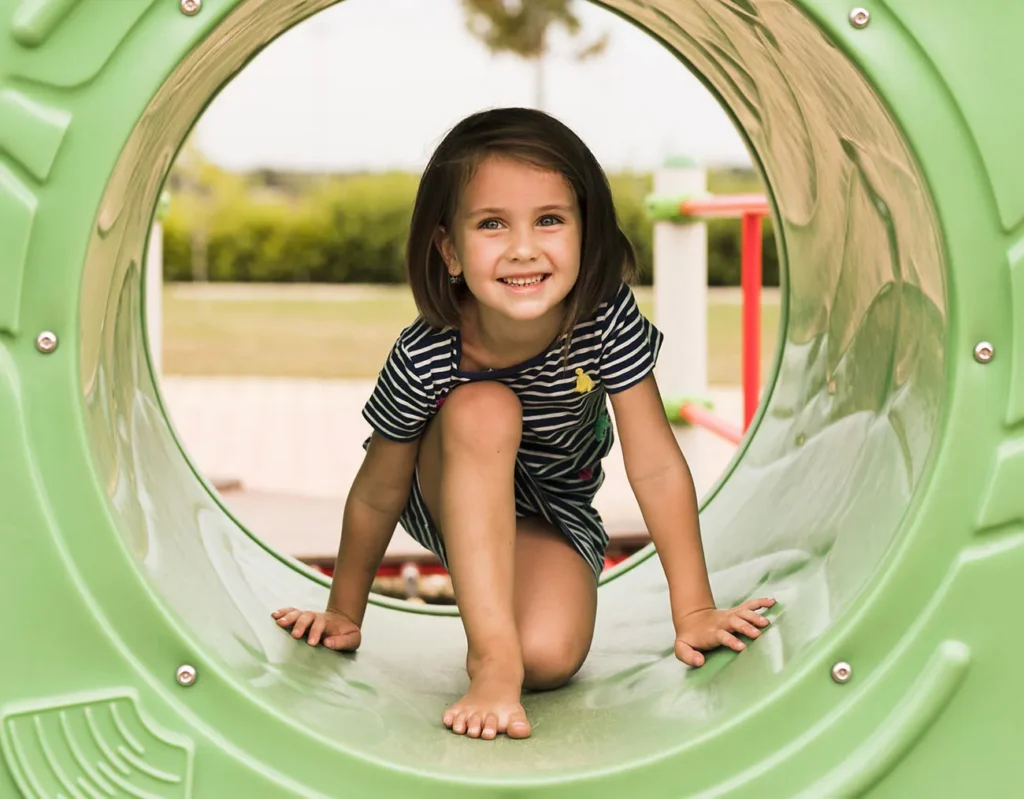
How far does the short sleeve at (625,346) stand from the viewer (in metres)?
1.88

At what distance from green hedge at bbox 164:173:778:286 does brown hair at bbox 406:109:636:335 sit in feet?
38.9

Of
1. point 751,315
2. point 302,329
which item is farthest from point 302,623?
point 302,329

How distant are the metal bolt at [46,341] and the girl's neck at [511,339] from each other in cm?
76

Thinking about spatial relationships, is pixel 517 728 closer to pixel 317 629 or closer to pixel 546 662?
pixel 546 662

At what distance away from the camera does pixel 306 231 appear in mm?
14102

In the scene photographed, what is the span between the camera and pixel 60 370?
4.16 feet

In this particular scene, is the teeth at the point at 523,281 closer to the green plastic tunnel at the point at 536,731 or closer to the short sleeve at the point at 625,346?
the short sleeve at the point at 625,346

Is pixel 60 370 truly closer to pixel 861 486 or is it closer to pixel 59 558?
pixel 59 558

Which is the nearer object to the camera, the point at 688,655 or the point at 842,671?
the point at 842,671

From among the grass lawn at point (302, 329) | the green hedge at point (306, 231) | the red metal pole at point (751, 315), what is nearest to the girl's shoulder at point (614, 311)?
the red metal pole at point (751, 315)

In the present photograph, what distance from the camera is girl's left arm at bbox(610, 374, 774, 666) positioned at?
5.76ft

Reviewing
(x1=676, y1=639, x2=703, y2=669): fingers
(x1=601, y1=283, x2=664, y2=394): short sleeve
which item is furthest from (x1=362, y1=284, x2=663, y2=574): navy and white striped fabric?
(x1=676, y1=639, x2=703, y2=669): fingers

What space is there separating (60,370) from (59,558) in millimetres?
173

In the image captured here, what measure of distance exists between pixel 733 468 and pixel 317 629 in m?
0.88
